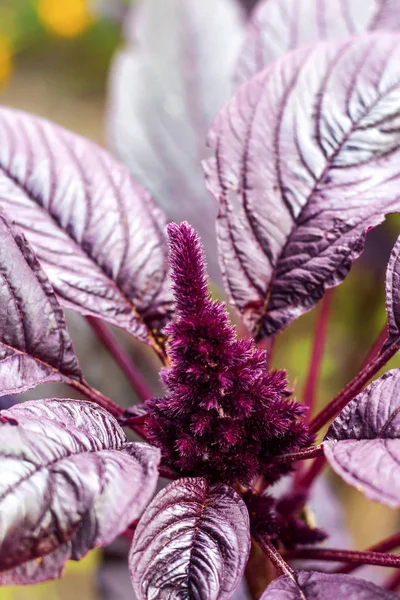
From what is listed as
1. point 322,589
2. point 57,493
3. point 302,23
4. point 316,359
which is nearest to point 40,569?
point 57,493

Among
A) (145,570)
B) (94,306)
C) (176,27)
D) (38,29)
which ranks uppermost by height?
(38,29)

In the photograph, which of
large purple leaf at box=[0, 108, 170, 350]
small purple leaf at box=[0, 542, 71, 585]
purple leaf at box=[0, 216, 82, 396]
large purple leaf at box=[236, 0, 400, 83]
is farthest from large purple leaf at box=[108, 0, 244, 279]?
small purple leaf at box=[0, 542, 71, 585]

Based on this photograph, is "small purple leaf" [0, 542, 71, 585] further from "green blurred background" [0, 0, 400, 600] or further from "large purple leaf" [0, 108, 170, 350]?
"green blurred background" [0, 0, 400, 600]

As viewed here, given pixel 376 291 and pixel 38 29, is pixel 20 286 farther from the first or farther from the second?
pixel 38 29

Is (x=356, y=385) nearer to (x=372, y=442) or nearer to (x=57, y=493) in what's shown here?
(x=372, y=442)

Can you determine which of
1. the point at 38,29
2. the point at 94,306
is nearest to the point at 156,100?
the point at 94,306

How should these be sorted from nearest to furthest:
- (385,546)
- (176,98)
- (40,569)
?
(40,569) < (385,546) < (176,98)

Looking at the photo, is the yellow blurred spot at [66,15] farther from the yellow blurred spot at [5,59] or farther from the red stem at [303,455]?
the red stem at [303,455]
